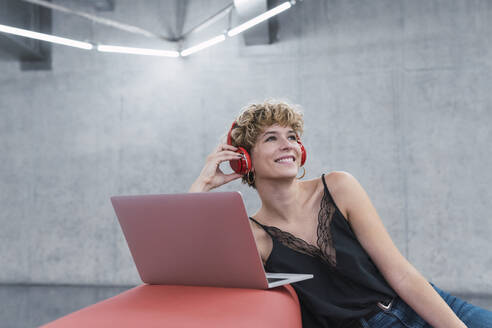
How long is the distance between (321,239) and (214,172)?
1.64 feet

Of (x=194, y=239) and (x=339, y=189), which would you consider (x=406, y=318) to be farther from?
(x=194, y=239)

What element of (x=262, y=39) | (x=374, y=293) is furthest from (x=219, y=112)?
(x=374, y=293)

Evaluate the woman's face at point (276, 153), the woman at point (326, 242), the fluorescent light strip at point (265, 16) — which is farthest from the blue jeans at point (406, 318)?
the fluorescent light strip at point (265, 16)

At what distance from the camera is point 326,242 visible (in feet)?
4.48

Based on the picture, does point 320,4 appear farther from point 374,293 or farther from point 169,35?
point 374,293

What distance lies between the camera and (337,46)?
197 inches

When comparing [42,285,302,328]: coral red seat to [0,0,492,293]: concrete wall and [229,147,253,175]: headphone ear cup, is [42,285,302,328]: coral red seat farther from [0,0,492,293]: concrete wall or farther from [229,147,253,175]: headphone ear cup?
[0,0,492,293]: concrete wall

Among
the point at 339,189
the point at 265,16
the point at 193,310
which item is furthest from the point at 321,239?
the point at 265,16

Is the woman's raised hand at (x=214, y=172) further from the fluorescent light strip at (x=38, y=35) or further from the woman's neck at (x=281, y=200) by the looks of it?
the fluorescent light strip at (x=38, y=35)

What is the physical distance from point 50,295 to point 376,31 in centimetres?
498

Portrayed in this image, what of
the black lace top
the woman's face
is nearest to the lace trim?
the black lace top

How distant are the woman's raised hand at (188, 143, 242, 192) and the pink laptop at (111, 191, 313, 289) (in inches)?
18.9

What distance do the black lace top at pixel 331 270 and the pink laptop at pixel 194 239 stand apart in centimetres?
24

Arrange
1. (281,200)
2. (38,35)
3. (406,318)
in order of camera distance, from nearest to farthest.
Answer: (406,318)
(281,200)
(38,35)
